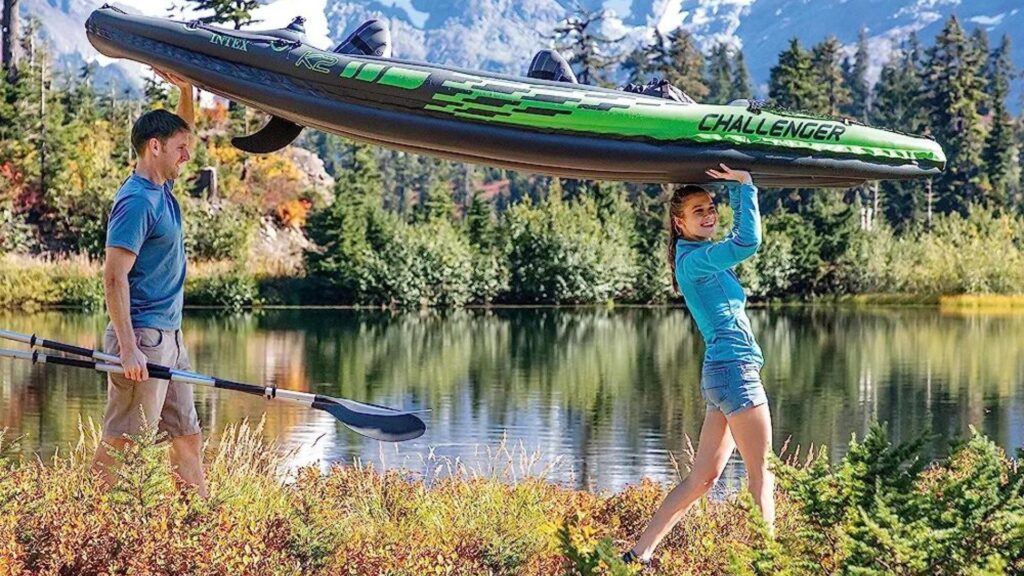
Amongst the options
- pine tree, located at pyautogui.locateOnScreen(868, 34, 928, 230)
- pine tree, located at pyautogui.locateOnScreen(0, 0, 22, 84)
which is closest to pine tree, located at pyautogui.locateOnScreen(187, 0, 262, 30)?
pine tree, located at pyautogui.locateOnScreen(0, 0, 22, 84)

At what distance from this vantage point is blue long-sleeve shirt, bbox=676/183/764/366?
5.34m

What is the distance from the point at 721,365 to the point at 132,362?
214 cm

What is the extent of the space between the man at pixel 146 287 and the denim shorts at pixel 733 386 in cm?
205

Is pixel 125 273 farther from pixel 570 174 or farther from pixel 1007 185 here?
pixel 1007 185

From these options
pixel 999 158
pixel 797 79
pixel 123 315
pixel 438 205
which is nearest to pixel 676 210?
pixel 123 315

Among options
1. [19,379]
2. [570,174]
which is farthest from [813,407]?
[570,174]

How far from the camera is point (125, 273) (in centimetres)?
539

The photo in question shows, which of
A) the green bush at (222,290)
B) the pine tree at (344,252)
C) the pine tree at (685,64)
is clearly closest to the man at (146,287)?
the green bush at (222,290)

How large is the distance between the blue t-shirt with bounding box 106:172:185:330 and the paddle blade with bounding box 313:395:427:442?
27.8 inches

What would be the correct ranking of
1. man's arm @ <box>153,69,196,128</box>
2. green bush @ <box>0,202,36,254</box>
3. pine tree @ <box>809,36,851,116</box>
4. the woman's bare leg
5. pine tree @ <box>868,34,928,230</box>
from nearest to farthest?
the woman's bare leg → man's arm @ <box>153,69,196,128</box> → green bush @ <box>0,202,36,254</box> → pine tree @ <box>868,34,928,230</box> → pine tree @ <box>809,36,851,116</box>

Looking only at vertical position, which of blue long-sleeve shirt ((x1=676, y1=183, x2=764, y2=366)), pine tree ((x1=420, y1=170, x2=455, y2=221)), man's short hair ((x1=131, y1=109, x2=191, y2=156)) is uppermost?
pine tree ((x1=420, y1=170, x2=455, y2=221))

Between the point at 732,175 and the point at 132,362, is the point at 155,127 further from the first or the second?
the point at 732,175

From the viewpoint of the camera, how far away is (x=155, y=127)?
Result: 557cm

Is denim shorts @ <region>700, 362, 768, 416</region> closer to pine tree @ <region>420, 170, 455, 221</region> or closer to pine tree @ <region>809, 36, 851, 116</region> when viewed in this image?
pine tree @ <region>420, 170, 455, 221</region>
